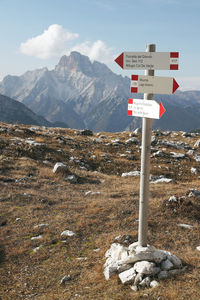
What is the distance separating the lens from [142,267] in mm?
6945

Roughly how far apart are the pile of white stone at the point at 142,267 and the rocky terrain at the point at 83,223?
0.15 ft

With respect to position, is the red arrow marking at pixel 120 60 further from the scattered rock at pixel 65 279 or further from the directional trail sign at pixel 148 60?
the scattered rock at pixel 65 279

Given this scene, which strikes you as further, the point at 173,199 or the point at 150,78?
the point at 173,199

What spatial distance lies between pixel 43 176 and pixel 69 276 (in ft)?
34.5

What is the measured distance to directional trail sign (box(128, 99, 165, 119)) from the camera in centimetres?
639

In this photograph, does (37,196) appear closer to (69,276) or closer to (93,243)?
(93,243)

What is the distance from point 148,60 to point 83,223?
748 centimetres

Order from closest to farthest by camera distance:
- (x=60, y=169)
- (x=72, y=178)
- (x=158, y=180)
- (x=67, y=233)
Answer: (x=67, y=233) → (x=72, y=178) → (x=60, y=169) → (x=158, y=180)

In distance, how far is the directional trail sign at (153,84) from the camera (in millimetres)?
6328

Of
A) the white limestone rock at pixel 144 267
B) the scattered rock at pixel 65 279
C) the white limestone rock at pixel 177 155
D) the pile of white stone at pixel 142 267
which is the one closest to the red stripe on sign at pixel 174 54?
the pile of white stone at pixel 142 267

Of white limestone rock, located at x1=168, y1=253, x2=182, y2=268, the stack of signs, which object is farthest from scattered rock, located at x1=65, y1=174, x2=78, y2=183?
the stack of signs

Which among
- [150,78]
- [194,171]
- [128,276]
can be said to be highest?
[150,78]

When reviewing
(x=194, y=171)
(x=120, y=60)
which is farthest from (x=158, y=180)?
(x=120, y=60)

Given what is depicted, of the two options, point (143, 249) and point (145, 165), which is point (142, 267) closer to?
point (143, 249)
